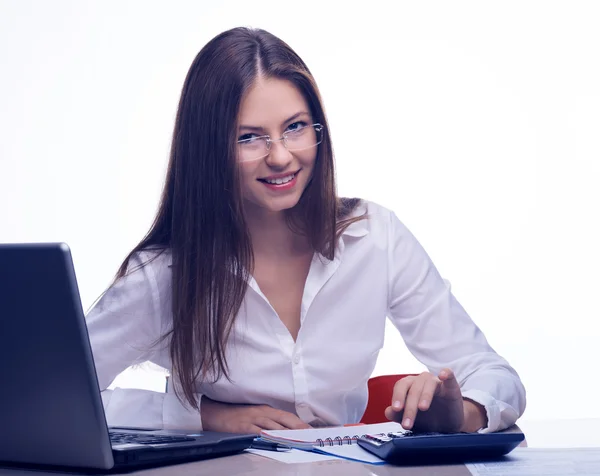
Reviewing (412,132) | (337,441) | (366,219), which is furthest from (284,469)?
(412,132)

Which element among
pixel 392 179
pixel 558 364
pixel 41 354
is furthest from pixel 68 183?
pixel 41 354

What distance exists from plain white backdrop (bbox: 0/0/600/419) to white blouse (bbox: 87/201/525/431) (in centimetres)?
186

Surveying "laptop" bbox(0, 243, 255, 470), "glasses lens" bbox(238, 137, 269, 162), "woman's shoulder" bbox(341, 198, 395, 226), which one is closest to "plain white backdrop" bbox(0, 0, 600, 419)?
"woman's shoulder" bbox(341, 198, 395, 226)

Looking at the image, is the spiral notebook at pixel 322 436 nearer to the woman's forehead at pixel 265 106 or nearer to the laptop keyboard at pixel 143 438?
the laptop keyboard at pixel 143 438

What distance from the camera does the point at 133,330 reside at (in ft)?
5.75

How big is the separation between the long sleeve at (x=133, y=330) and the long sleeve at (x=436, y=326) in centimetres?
56

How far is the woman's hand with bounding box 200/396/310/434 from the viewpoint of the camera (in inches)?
57.5

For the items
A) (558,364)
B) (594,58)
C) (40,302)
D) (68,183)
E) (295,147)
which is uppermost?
(594,58)

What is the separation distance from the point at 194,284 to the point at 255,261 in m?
0.22

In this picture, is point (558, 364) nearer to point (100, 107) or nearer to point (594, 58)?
point (594, 58)

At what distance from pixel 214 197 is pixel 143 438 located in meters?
0.80

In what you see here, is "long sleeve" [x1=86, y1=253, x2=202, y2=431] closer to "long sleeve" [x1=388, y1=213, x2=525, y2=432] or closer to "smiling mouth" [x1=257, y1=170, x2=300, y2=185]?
"smiling mouth" [x1=257, y1=170, x2=300, y2=185]

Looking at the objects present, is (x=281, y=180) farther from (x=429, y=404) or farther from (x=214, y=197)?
(x=429, y=404)

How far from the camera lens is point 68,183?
380cm
